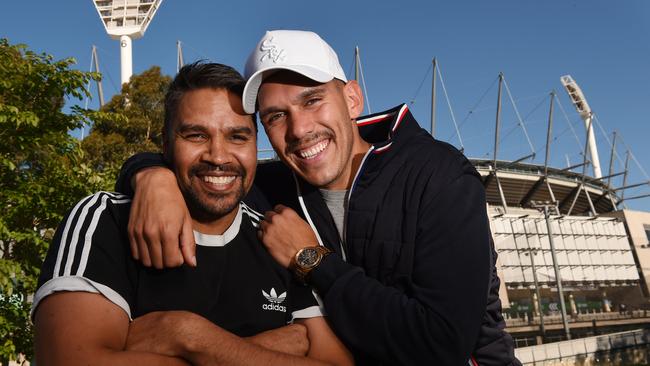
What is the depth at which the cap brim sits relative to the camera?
2.60 meters

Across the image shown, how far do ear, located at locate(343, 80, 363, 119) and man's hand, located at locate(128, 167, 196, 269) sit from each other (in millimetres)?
1280

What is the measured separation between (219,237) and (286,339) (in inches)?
24.2

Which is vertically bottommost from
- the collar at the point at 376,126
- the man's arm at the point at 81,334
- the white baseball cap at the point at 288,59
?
the man's arm at the point at 81,334

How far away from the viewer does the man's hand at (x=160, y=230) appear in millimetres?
2092

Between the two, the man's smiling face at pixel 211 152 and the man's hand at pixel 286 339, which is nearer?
the man's hand at pixel 286 339

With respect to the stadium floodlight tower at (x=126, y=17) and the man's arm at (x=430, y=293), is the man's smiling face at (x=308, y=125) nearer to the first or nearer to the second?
the man's arm at (x=430, y=293)

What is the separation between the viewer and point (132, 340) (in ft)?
6.52

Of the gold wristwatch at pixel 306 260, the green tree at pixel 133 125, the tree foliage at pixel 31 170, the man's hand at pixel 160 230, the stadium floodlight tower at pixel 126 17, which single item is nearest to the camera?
the man's hand at pixel 160 230

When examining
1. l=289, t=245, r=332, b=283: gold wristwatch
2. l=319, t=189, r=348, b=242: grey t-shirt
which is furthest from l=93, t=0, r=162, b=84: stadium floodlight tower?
l=289, t=245, r=332, b=283: gold wristwatch

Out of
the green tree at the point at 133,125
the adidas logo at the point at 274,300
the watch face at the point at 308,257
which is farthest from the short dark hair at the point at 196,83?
the green tree at the point at 133,125

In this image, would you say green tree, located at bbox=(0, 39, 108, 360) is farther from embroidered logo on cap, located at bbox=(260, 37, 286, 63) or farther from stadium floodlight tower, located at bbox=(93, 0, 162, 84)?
stadium floodlight tower, located at bbox=(93, 0, 162, 84)

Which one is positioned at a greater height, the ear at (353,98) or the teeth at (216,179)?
the ear at (353,98)

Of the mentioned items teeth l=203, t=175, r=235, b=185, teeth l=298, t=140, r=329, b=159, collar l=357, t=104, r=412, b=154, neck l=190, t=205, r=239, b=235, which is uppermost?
collar l=357, t=104, r=412, b=154

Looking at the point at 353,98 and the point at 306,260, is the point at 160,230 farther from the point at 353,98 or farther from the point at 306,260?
the point at 353,98
